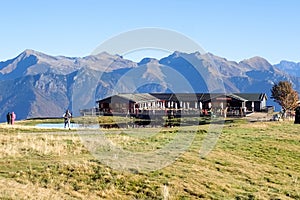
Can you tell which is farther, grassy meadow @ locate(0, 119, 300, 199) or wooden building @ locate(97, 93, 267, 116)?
wooden building @ locate(97, 93, 267, 116)

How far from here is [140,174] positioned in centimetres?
3219

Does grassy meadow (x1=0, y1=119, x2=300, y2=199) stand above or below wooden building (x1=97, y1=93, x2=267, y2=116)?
below

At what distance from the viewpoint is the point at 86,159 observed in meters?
35.2

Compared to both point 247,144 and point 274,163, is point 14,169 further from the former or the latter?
point 247,144

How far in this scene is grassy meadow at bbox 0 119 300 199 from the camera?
28.5 m

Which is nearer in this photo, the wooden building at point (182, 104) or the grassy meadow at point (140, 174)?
the grassy meadow at point (140, 174)

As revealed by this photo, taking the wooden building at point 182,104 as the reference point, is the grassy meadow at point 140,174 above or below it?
below

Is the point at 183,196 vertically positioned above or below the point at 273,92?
below

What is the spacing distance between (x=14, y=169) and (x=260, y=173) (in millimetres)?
20439

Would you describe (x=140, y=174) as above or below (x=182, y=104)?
below

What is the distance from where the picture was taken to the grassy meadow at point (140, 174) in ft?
93.5

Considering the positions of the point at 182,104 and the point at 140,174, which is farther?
the point at 182,104

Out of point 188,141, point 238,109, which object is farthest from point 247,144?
point 238,109

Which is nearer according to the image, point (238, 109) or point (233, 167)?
point (233, 167)
